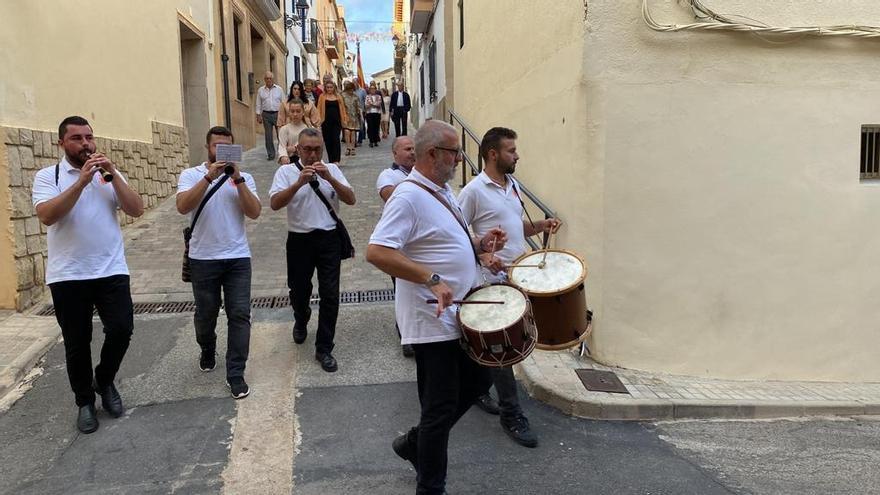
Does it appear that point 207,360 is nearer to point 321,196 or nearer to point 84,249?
point 84,249

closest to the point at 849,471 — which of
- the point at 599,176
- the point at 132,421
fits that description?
the point at 599,176

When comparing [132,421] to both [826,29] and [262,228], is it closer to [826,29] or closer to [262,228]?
[262,228]

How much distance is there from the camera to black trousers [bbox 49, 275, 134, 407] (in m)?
3.67

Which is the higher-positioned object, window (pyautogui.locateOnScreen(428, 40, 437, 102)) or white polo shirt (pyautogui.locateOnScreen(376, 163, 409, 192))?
window (pyautogui.locateOnScreen(428, 40, 437, 102))

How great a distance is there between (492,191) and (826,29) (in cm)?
350

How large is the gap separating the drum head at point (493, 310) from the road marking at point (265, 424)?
1.40 m

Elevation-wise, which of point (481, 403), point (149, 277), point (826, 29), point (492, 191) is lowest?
point (481, 403)

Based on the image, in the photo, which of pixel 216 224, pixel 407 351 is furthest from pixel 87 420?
pixel 407 351

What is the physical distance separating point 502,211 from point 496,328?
52.3 inches

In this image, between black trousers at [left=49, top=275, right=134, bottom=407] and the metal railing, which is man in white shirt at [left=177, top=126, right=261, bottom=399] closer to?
black trousers at [left=49, top=275, right=134, bottom=407]

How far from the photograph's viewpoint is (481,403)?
4195 millimetres

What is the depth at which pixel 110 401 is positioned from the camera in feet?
13.1

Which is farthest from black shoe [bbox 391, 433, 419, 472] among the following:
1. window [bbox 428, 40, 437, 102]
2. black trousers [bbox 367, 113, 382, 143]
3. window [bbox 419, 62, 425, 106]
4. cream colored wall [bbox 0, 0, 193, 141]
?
window [bbox 419, 62, 425, 106]

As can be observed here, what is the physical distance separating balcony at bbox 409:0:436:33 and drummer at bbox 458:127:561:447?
1334 centimetres
